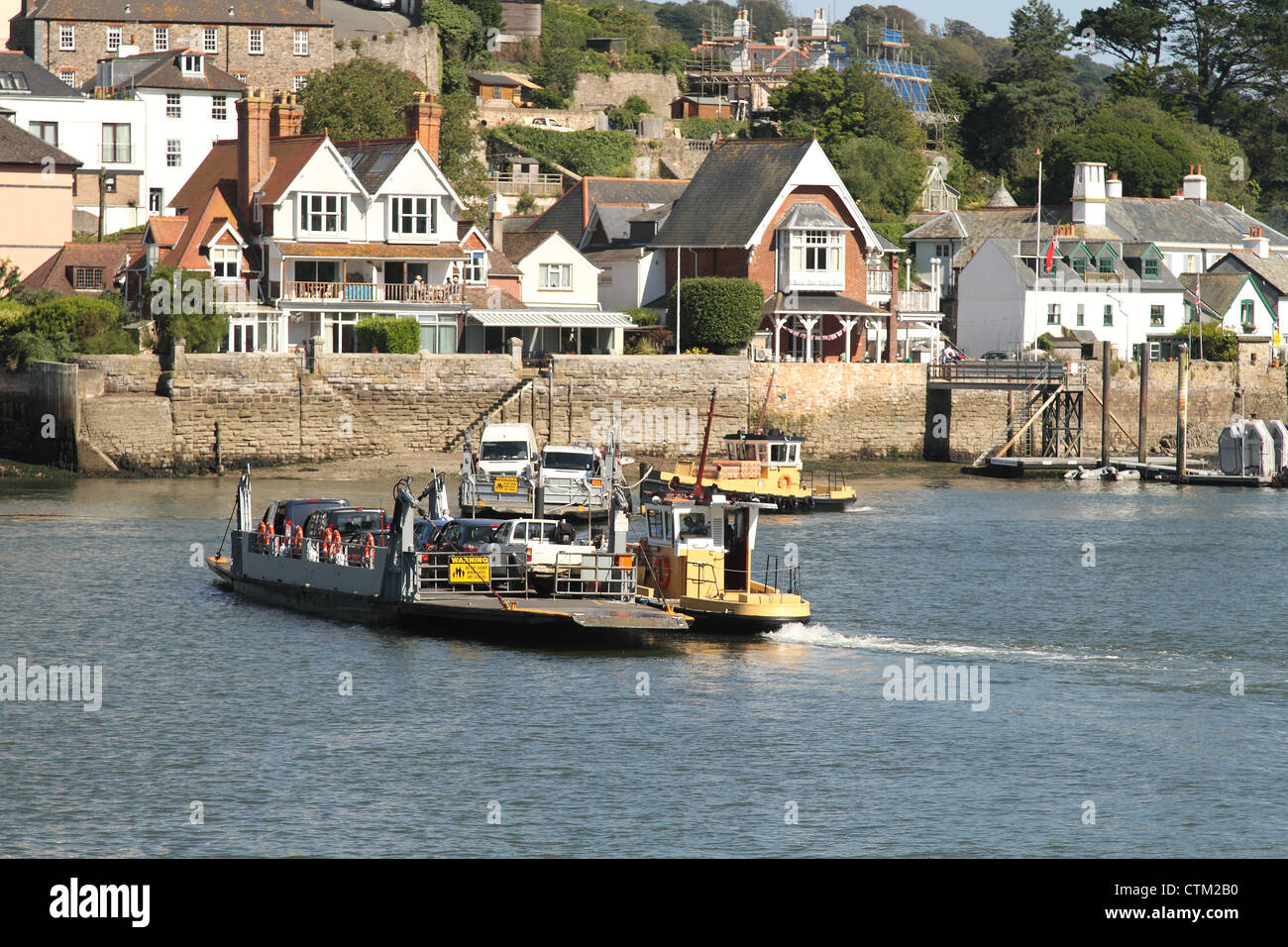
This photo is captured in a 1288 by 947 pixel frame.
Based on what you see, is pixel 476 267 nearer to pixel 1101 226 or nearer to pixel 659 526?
pixel 1101 226

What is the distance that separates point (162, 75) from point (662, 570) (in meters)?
63.4

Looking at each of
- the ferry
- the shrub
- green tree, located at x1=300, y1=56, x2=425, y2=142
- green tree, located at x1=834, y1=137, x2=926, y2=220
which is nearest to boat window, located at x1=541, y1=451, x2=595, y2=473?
the ferry

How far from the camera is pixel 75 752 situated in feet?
90.9

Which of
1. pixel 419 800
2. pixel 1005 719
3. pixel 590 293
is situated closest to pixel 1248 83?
pixel 590 293

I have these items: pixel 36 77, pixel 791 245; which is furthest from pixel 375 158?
pixel 36 77

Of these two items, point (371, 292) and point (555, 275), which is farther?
point (555, 275)

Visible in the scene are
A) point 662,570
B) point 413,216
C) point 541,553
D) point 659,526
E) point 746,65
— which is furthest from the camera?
point 746,65

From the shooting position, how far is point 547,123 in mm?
114125

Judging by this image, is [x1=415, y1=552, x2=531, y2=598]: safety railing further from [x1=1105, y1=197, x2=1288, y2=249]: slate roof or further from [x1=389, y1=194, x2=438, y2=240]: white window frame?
[x1=1105, y1=197, x2=1288, y2=249]: slate roof

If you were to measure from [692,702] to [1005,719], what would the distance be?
545 cm

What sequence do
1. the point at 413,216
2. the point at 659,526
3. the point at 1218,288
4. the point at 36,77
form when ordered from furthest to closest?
1. the point at 1218,288
2. the point at 36,77
3. the point at 413,216
4. the point at 659,526

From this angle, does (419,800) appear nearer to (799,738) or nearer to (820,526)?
(799,738)

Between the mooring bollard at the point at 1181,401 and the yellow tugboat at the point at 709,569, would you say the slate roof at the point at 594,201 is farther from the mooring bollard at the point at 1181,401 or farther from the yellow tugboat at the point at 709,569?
the yellow tugboat at the point at 709,569

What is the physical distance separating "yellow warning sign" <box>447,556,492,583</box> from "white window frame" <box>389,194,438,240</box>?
126ft
